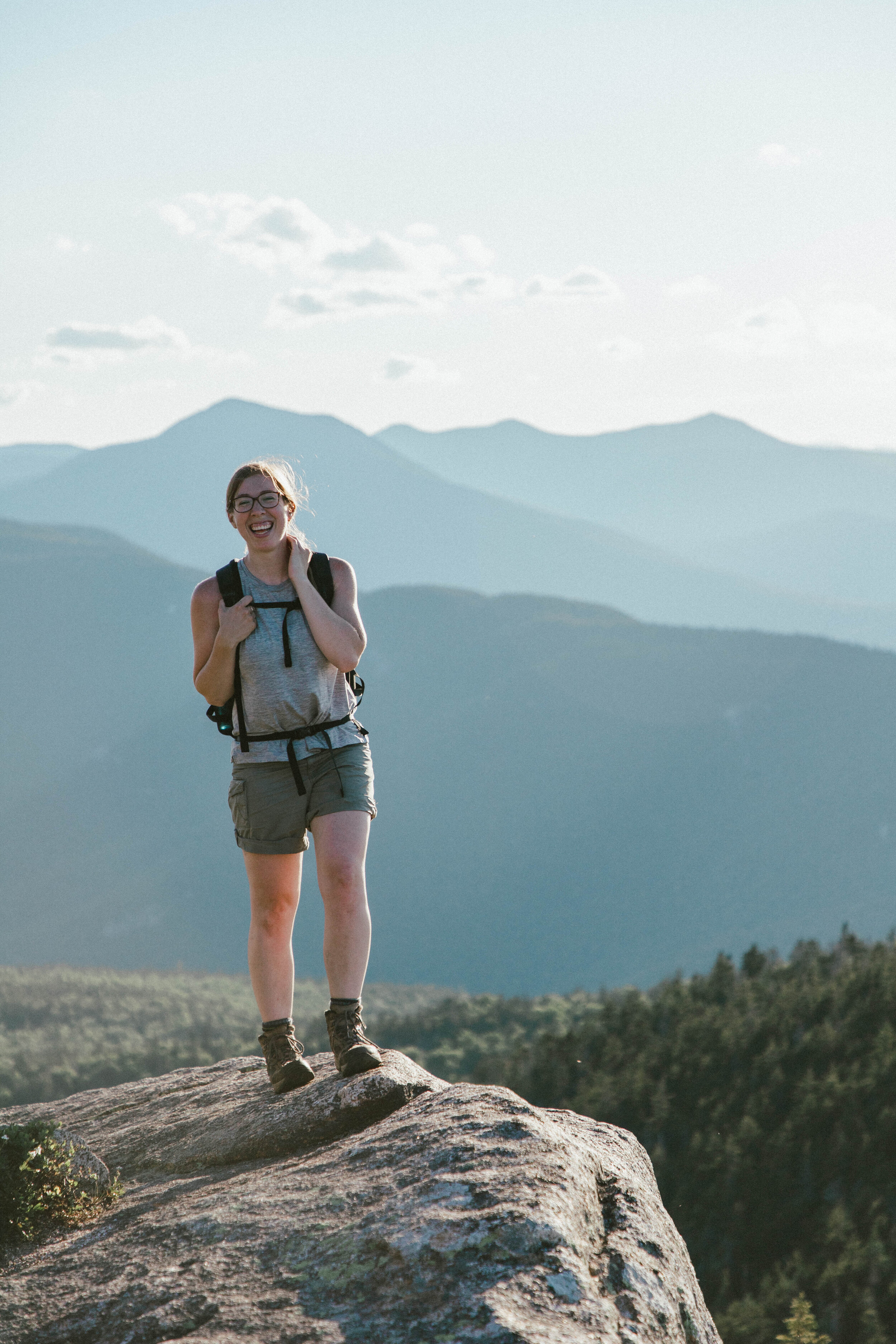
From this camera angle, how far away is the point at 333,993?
492cm

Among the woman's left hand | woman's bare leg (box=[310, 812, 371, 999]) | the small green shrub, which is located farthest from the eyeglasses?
the small green shrub

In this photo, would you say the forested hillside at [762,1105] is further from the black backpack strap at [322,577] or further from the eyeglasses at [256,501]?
the eyeglasses at [256,501]

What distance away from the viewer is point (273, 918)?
498 cm

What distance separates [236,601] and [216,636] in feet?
0.61

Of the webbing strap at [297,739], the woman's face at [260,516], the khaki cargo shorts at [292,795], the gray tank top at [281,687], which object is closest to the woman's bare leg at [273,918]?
the khaki cargo shorts at [292,795]

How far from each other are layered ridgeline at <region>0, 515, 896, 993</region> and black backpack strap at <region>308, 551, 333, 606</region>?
135730 mm

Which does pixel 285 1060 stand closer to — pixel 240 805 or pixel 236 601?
pixel 240 805

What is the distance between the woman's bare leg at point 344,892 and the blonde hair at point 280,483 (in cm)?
135

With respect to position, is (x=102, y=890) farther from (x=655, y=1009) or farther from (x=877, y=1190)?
(x=877, y=1190)

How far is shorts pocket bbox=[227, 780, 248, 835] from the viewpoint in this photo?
488 centimetres

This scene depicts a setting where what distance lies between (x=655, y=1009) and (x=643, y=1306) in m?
32.2

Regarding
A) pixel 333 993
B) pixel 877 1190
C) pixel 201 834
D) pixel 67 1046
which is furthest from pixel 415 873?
pixel 333 993

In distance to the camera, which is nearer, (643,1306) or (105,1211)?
(643,1306)

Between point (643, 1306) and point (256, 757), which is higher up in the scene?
point (256, 757)
